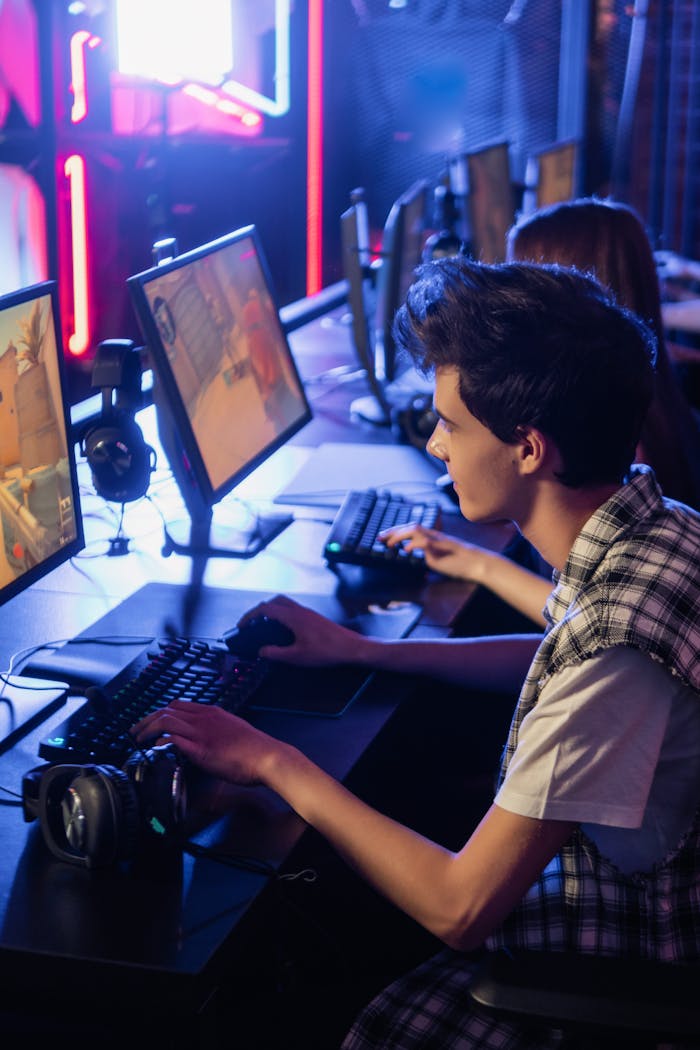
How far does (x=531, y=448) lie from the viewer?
1112mm

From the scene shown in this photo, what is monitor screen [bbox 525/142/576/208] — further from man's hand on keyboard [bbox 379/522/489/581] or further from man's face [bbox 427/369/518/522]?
man's face [bbox 427/369/518/522]

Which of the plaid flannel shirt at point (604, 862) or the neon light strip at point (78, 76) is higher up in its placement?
the neon light strip at point (78, 76)

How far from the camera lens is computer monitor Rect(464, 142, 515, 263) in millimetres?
3406

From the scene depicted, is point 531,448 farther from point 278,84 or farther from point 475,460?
point 278,84

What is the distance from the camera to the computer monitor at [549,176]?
13.8 feet

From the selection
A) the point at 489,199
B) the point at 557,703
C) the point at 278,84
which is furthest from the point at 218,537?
the point at 278,84

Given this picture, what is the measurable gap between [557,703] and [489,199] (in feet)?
9.39

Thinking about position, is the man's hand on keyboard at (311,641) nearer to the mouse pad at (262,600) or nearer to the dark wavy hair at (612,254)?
the mouse pad at (262,600)

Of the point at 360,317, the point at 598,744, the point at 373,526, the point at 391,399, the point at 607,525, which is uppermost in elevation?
the point at 607,525

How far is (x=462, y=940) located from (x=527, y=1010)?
175mm

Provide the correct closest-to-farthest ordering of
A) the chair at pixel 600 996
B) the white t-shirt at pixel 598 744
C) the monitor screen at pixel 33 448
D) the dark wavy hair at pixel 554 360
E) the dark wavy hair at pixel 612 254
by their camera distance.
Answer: the chair at pixel 600 996 < the white t-shirt at pixel 598 744 < the dark wavy hair at pixel 554 360 < the monitor screen at pixel 33 448 < the dark wavy hair at pixel 612 254

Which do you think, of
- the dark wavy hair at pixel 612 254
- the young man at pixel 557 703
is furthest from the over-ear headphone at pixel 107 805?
the dark wavy hair at pixel 612 254

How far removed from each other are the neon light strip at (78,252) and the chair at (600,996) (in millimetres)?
2476

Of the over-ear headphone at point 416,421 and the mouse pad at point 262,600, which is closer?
the mouse pad at point 262,600
